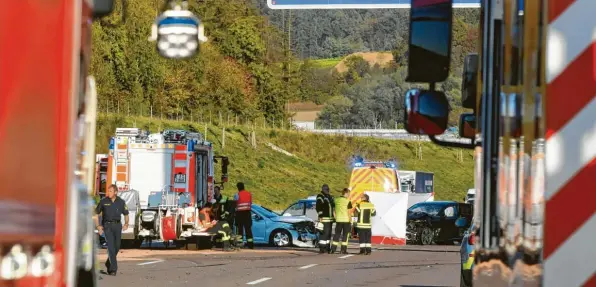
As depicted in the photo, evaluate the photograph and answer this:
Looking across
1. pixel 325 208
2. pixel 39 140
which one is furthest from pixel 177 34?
pixel 39 140

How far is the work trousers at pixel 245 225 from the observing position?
34.1 m

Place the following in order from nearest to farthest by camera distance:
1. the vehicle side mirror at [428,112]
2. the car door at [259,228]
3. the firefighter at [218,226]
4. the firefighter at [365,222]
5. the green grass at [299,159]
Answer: the vehicle side mirror at [428,112]
the firefighter at [365,222]
the firefighter at [218,226]
the car door at [259,228]
the green grass at [299,159]

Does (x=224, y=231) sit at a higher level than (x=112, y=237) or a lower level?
lower

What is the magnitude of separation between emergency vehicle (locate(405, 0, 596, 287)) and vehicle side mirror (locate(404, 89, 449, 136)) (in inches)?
18.2

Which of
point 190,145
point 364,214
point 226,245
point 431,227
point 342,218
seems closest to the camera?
point 364,214

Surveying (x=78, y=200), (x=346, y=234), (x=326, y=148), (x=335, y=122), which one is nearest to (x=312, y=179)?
(x=326, y=148)

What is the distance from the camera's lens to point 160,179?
33219 mm

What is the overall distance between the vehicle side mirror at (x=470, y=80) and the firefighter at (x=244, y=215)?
27425 mm

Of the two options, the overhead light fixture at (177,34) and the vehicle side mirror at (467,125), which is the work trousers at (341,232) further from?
the vehicle side mirror at (467,125)

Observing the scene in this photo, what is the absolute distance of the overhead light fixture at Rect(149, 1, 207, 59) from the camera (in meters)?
22.0

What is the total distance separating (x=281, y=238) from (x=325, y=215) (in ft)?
11.2

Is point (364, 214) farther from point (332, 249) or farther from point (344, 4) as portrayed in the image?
point (344, 4)

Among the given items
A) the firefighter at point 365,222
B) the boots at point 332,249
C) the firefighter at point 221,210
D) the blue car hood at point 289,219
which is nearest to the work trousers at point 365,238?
the firefighter at point 365,222

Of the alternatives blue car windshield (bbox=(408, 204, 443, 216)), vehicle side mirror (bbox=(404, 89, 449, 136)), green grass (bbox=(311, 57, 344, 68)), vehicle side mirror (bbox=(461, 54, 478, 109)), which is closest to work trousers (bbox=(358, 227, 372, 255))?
blue car windshield (bbox=(408, 204, 443, 216))
